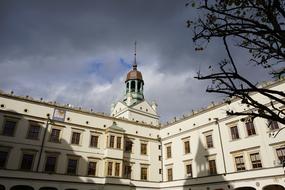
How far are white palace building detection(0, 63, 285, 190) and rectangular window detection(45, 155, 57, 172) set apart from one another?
102 mm

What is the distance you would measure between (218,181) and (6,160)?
2120 cm

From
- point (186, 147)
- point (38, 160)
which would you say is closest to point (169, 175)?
point (186, 147)

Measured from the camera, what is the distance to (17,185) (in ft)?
74.6

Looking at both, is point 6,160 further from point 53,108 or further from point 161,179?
point 161,179

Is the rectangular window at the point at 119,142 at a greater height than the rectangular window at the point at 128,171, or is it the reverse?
the rectangular window at the point at 119,142

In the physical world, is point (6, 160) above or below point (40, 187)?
above

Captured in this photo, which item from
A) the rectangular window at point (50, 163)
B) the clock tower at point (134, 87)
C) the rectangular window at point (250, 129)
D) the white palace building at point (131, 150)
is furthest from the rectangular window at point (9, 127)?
the clock tower at point (134, 87)

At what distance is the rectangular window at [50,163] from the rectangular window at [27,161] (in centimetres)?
152

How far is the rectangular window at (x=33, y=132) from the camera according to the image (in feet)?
81.9

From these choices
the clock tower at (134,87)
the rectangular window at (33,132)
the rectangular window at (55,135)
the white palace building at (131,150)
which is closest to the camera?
the white palace building at (131,150)

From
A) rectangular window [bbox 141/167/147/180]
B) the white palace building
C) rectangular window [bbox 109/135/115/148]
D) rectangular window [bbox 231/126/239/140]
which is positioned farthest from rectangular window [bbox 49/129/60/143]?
rectangular window [bbox 231/126/239/140]

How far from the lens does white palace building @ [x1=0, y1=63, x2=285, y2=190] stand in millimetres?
22375

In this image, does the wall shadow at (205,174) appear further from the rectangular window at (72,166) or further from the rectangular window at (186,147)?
the rectangular window at (72,166)

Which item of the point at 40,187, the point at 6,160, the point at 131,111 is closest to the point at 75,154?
the point at 40,187
